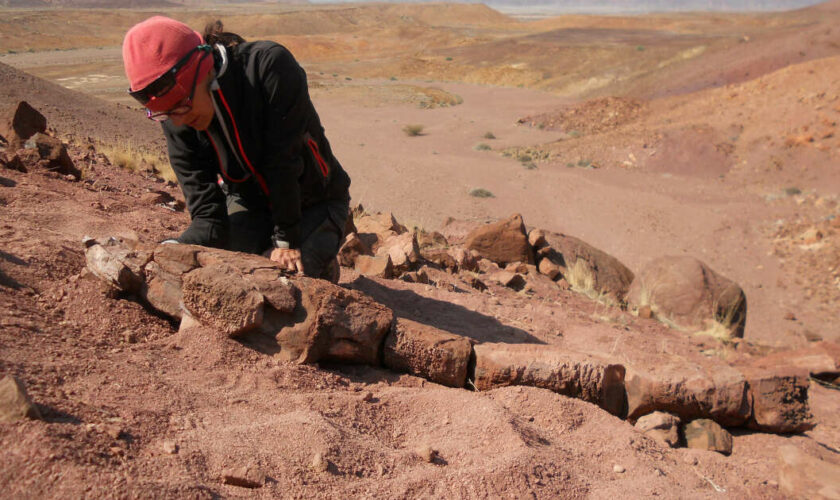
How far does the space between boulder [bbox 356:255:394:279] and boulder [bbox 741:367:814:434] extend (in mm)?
2613

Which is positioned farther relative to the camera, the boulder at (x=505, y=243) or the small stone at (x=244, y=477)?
the boulder at (x=505, y=243)

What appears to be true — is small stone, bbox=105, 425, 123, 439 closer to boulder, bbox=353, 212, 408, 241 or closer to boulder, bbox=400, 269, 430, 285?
boulder, bbox=400, 269, 430, 285

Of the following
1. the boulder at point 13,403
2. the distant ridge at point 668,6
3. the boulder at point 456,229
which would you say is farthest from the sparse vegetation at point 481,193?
the distant ridge at point 668,6

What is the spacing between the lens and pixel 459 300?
4766 millimetres

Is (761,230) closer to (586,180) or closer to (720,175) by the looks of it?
(720,175)

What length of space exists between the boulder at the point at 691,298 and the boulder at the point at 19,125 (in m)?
6.53

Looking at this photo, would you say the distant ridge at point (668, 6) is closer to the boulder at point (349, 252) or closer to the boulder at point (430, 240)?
the boulder at point (430, 240)

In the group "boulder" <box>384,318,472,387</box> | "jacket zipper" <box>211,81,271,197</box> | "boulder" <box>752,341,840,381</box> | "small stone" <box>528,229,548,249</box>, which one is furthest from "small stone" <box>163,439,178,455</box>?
"small stone" <box>528,229,548,249</box>

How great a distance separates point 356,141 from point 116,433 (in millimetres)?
16694

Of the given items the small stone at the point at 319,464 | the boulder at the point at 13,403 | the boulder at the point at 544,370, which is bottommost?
the boulder at the point at 544,370

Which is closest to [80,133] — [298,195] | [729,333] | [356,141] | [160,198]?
[160,198]

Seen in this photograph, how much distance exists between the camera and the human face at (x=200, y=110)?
2660 millimetres

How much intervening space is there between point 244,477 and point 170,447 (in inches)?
9.9

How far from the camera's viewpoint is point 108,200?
4.62 metres
